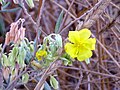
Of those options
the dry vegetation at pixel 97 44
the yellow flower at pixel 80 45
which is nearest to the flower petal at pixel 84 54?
the yellow flower at pixel 80 45

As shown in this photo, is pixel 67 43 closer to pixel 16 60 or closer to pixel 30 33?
pixel 16 60

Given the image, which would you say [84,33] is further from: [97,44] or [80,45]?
[97,44]

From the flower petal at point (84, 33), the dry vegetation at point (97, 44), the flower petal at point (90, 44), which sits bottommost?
the dry vegetation at point (97, 44)

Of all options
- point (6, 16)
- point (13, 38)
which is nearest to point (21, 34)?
point (13, 38)

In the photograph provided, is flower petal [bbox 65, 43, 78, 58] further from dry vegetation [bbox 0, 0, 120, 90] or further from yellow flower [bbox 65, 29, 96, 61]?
dry vegetation [bbox 0, 0, 120, 90]

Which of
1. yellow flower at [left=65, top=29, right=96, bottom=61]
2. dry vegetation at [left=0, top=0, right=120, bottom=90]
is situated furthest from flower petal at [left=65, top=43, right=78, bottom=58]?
dry vegetation at [left=0, top=0, right=120, bottom=90]

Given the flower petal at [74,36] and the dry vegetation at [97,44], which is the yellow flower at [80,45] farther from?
the dry vegetation at [97,44]

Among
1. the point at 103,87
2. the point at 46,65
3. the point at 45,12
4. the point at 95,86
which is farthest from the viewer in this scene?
the point at 45,12

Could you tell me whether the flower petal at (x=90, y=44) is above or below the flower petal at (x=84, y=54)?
above
